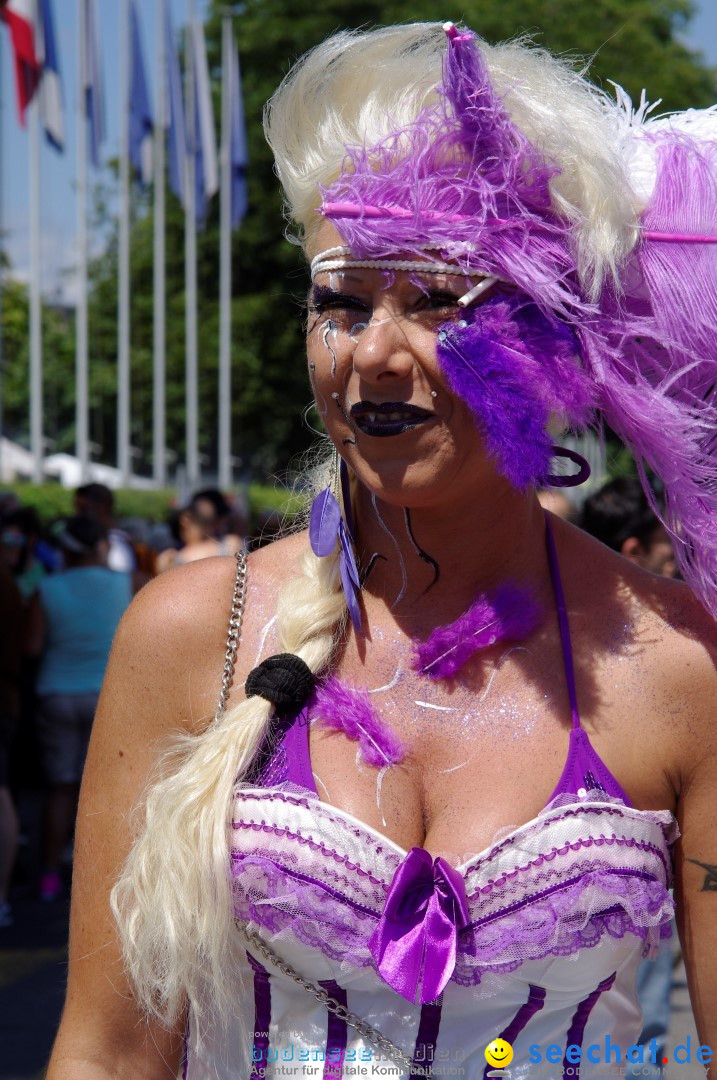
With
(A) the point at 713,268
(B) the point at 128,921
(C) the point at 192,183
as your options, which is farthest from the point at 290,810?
(C) the point at 192,183

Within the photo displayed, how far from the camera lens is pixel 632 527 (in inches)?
183

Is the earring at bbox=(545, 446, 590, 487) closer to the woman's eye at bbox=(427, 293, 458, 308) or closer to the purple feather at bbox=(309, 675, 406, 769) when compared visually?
the woman's eye at bbox=(427, 293, 458, 308)

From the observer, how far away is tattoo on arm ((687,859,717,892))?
1.82 m

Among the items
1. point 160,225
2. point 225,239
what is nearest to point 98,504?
point 160,225

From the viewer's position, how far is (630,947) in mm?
1819

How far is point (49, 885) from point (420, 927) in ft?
17.1

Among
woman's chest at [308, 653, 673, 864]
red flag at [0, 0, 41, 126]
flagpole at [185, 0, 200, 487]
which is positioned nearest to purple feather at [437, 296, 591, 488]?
woman's chest at [308, 653, 673, 864]

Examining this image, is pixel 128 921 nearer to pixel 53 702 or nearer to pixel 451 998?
pixel 451 998

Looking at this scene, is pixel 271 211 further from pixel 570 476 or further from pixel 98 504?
pixel 570 476

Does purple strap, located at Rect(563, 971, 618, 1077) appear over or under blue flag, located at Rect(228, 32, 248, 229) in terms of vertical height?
over

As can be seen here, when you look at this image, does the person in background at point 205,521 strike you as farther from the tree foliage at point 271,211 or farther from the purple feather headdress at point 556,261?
the tree foliage at point 271,211

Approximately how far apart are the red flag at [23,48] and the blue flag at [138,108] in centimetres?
420

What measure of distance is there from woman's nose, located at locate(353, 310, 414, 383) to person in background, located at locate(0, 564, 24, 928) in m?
4.75

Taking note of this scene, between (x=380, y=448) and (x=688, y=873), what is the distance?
0.77 meters
